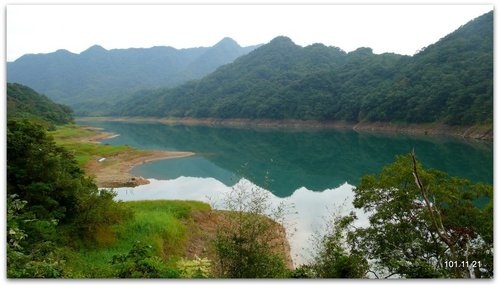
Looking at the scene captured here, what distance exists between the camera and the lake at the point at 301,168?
747 inches

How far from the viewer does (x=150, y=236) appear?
42.5 feet

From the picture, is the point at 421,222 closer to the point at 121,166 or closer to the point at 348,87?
the point at 121,166

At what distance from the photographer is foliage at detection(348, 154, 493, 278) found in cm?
818

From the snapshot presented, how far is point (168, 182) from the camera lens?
93.8 ft

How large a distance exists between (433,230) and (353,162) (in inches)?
1031

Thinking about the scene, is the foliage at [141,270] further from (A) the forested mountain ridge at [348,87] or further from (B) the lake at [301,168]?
(A) the forested mountain ridge at [348,87]

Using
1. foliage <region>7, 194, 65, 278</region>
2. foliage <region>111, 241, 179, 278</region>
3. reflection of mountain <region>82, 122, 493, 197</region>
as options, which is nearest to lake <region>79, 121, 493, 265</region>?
reflection of mountain <region>82, 122, 493, 197</region>

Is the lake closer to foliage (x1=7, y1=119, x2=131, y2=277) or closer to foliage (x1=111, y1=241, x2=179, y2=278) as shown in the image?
foliage (x1=7, y1=119, x2=131, y2=277)

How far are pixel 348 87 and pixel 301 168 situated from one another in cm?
4943

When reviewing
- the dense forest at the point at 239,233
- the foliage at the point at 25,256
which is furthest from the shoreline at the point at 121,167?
the foliage at the point at 25,256

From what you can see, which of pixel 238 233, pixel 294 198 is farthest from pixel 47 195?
pixel 294 198

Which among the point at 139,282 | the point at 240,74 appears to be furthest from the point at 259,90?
the point at 139,282

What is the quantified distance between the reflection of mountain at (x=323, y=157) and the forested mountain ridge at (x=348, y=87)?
766 cm

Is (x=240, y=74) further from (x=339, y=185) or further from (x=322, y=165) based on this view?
(x=339, y=185)
